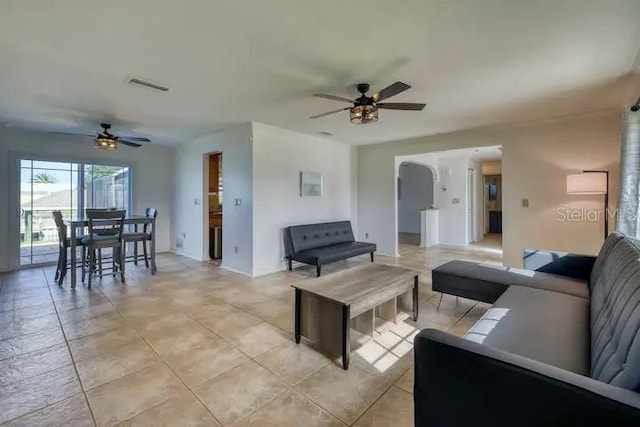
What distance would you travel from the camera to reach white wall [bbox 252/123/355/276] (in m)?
4.70

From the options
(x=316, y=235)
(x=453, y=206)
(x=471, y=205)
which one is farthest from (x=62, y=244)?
(x=471, y=205)

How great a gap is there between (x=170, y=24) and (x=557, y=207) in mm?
5247

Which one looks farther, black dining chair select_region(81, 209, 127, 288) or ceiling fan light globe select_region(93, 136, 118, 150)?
ceiling fan light globe select_region(93, 136, 118, 150)

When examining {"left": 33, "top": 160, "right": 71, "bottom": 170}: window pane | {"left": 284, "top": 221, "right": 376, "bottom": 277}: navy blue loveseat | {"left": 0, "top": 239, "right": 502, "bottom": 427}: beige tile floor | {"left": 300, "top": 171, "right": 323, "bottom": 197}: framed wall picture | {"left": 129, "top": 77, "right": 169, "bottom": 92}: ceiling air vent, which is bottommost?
{"left": 0, "top": 239, "right": 502, "bottom": 427}: beige tile floor

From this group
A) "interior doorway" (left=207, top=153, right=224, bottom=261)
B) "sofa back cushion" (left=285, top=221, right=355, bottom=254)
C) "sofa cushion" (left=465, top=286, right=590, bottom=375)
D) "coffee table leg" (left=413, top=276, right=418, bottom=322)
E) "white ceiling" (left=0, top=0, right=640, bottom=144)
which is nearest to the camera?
"sofa cushion" (left=465, top=286, right=590, bottom=375)

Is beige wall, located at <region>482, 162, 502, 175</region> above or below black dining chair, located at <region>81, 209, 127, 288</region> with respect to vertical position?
above

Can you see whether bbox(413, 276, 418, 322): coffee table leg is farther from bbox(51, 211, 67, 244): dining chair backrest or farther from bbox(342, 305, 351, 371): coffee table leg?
bbox(51, 211, 67, 244): dining chair backrest

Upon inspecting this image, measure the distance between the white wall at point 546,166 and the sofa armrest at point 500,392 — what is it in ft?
13.9

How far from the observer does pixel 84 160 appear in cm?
563

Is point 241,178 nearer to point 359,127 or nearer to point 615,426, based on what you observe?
point 359,127

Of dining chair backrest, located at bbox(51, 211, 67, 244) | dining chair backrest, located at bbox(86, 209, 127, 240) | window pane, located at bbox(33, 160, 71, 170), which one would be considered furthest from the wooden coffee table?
window pane, located at bbox(33, 160, 71, 170)

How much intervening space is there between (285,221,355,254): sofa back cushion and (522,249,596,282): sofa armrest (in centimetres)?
299

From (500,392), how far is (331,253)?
3519 millimetres

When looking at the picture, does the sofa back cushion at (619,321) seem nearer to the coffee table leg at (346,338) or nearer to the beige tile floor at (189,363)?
the beige tile floor at (189,363)
